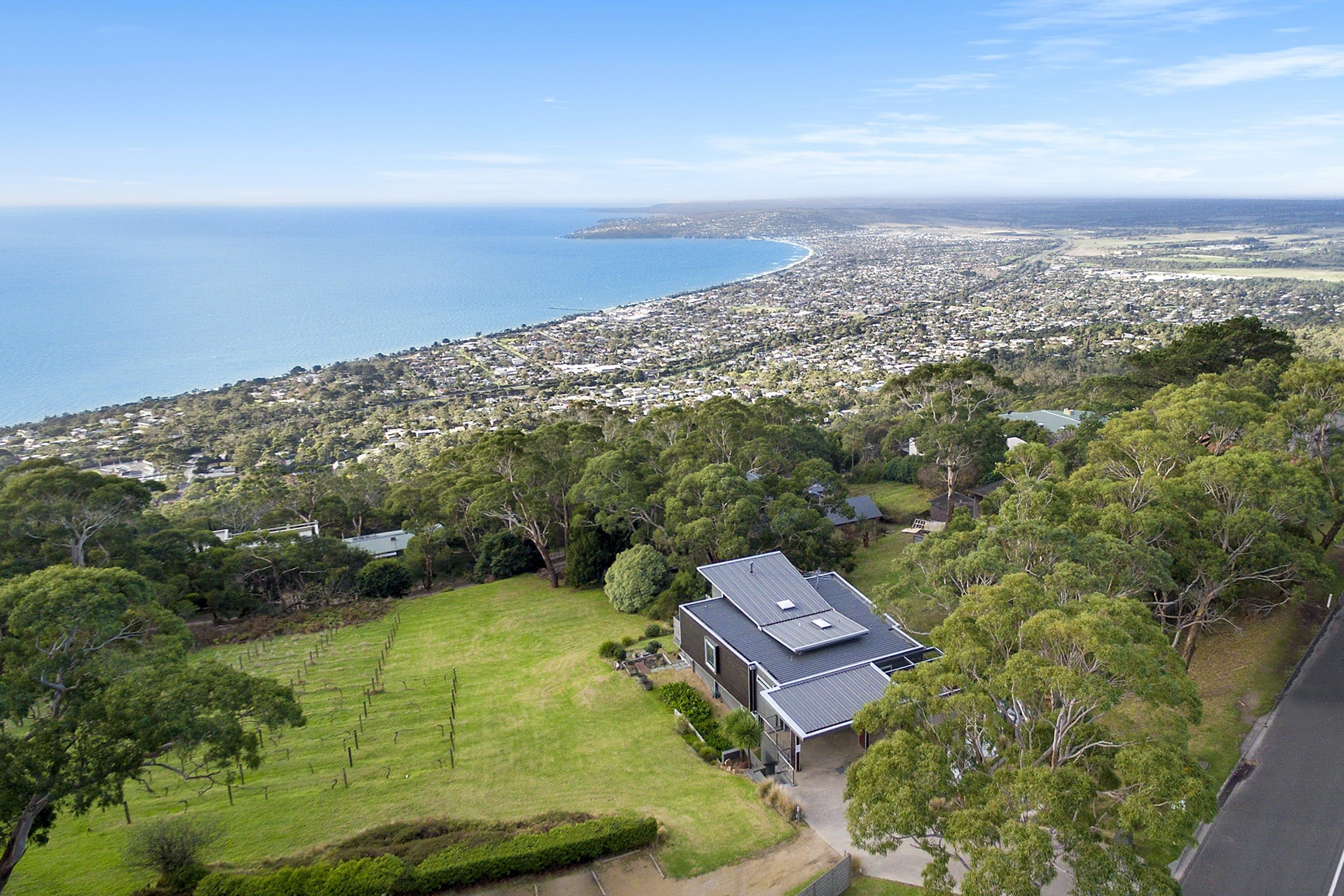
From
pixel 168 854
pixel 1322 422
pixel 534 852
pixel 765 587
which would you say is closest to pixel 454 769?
pixel 534 852

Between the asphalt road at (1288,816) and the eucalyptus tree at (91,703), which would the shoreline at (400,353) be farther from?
the asphalt road at (1288,816)

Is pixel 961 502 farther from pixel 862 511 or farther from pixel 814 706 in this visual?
pixel 814 706

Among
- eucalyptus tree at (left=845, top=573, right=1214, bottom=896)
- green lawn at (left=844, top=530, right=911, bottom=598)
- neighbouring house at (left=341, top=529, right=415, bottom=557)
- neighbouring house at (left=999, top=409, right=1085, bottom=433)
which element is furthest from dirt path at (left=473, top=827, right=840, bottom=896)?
neighbouring house at (left=999, top=409, right=1085, bottom=433)

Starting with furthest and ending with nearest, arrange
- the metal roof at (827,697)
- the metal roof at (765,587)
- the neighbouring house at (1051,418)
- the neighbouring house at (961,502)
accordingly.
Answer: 1. the neighbouring house at (1051,418)
2. the neighbouring house at (961,502)
3. the metal roof at (765,587)
4. the metal roof at (827,697)

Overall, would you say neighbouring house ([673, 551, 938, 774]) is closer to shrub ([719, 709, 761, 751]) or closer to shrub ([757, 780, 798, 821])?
shrub ([719, 709, 761, 751])

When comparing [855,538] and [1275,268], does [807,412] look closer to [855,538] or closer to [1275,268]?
[855,538]

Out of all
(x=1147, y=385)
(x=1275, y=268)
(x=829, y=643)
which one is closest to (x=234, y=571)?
(x=829, y=643)

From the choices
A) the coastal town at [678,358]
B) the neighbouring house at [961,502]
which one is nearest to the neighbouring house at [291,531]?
the coastal town at [678,358]
